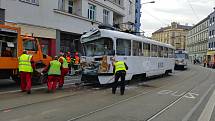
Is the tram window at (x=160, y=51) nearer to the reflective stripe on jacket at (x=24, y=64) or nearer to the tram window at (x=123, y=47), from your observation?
the tram window at (x=123, y=47)

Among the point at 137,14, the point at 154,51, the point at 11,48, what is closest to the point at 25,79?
the point at 11,48

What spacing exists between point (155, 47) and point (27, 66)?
11429 mm

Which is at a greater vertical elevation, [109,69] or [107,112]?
[109,69]

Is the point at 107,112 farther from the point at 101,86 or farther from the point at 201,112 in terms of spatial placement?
the point at 101,86

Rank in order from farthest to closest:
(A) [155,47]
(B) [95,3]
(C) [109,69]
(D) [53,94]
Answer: (B) [95,3] < (A) [155,47] < (C) [109,69] < (D) [53,94]

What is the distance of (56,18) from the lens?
86.6 ft

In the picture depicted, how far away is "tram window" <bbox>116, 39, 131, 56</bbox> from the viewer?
51.3 ft

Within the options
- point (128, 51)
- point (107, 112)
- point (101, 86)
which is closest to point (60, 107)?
point (107, 112)

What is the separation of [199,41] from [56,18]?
254 feet

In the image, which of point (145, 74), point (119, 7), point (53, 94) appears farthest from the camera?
point (119, 7)

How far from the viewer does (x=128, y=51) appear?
54.9ft

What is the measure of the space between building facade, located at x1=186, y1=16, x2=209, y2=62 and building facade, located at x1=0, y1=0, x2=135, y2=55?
195 feet

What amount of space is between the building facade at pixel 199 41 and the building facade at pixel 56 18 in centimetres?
5940

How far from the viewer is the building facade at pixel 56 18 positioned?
22.6 meters
